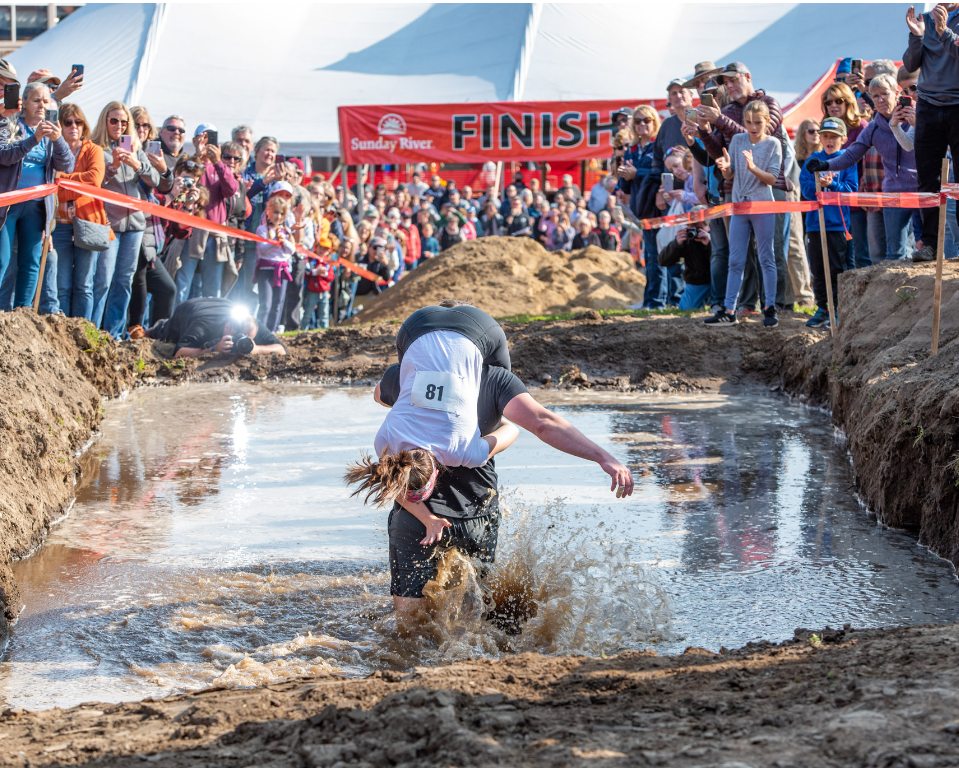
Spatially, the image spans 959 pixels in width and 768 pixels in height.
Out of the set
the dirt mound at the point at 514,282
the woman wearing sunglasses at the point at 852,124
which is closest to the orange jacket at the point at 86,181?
the dirt mound at the point at 514,282

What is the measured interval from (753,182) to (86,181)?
6.65 meters

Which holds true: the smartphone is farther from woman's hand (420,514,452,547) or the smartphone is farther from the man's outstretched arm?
woman's hand (420,514,452,547)

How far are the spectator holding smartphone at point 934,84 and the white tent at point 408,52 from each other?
46.4 feet

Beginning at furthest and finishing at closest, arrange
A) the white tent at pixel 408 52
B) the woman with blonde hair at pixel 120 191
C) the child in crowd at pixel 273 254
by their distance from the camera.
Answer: the white tent at pixel 408 52 → the child in crowd at pixel 273 254 → the woman with blonde hair at pixel 120 191

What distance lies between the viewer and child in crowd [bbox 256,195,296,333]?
41.9 feet

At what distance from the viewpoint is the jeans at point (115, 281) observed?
10125 millimetres

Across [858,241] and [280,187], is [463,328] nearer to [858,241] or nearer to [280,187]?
[858,241]

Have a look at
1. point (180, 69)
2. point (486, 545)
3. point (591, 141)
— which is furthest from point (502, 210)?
point (486, 545)

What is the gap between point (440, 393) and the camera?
13.2ft

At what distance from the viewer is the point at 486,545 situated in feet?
14.5

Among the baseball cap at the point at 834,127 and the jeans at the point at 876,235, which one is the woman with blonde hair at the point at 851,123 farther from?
the jeans at the point at 876,235

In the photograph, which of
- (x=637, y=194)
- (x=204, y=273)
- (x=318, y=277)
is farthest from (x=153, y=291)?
(x=637, y=194)

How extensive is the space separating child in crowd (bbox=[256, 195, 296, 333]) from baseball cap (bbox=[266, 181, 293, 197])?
0.14 metres

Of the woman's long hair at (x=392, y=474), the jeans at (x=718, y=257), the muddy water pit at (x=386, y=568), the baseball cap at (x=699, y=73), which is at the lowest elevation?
the muddy water pit at (x=386, y=568)
